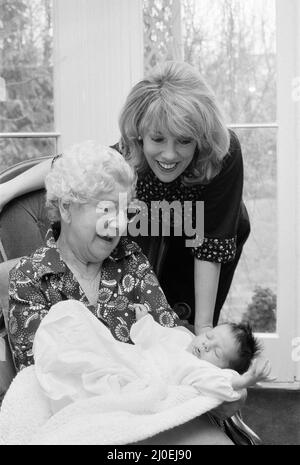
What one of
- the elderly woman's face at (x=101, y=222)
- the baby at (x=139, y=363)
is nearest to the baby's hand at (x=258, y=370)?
the baby at (x=139, y=363)

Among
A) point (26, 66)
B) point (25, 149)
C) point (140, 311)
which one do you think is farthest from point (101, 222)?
point (26, 66)

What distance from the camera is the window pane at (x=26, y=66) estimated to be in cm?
291

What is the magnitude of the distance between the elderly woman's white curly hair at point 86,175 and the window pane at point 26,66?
140 centimetres

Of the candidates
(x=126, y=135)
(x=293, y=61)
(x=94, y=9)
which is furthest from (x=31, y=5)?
(x=126, y=135)

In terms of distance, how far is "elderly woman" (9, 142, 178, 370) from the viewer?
1557 millimetres

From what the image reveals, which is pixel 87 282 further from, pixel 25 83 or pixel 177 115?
pixel 25 83

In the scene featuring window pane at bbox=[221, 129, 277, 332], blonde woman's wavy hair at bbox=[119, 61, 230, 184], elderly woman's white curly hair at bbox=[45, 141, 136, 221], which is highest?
blonde woman's wavy hair at bbox=[119, 61, 230, 184]

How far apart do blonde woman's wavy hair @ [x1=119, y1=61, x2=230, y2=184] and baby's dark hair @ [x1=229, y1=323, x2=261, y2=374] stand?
0.46 metres

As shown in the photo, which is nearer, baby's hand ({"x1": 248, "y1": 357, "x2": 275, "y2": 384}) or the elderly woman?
baby's hand ({"x1": 248, "y1": 357, "x2": 275, "y2": 384})

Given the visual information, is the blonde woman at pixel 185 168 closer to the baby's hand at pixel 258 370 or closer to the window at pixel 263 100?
the baby's hand at pixel 258 370

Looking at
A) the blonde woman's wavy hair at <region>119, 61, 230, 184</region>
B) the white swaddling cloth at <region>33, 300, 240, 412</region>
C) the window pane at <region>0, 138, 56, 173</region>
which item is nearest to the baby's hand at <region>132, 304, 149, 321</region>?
the white swaddling cloth at <region>33, 300, 240, 412</region>

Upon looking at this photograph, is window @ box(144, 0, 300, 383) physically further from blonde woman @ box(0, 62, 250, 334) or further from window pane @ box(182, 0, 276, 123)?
blonde woman @ box(0, 62, 250, 334)

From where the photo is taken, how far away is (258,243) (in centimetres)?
318
